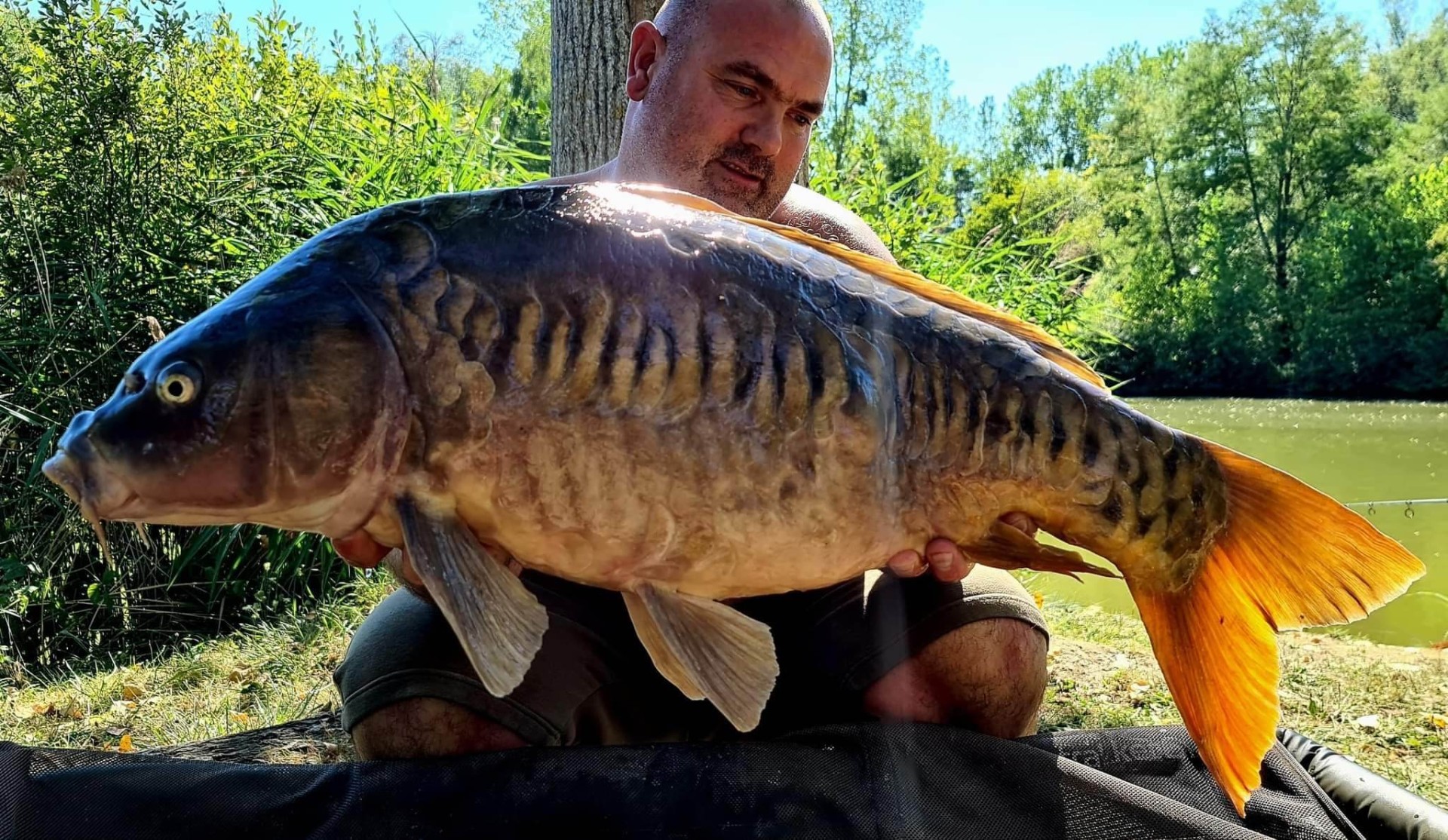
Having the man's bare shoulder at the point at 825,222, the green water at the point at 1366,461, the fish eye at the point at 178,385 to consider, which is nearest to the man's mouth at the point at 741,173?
the man's bare shoulder at the point at 825,222

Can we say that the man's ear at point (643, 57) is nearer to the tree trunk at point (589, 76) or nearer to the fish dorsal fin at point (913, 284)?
the tree trunk at point (589, 76)

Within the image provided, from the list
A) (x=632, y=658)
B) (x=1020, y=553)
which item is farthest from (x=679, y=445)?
(x=632, y=658)

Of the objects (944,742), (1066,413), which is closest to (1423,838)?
(944,742)

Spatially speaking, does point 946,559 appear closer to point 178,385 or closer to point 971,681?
point 971,681

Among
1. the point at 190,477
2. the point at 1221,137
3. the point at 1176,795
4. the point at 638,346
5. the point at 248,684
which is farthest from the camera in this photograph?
the point at 1221,137

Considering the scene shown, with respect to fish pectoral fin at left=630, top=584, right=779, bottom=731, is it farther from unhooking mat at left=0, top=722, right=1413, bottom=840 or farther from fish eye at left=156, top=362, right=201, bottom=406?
fish eye at left=156, top=362, right=201, bottom=406

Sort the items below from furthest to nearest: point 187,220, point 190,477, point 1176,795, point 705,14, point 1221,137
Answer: point 1221,137
point 187,220
point 705,14
point 1176,795
point 190,477

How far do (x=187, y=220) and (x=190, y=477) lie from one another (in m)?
3.16

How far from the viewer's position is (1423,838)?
1413 mm

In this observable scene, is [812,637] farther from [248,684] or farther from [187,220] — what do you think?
[187,220]

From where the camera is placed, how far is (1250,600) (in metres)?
1.37

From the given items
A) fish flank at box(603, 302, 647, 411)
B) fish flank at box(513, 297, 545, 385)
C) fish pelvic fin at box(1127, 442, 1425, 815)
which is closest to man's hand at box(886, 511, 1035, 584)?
fish pelvic fin at box(1127, 442, 1425, 815)

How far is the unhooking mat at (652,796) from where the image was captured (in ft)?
3.94

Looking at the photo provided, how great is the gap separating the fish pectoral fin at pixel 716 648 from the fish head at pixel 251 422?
0.36m
